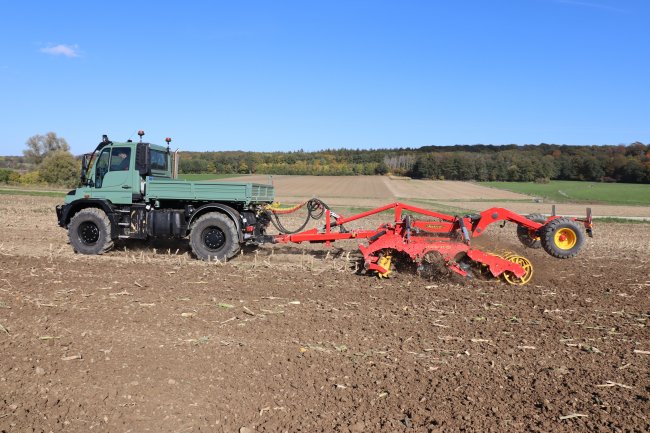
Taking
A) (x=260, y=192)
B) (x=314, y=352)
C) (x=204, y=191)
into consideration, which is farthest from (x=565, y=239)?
(x=204, y=191)

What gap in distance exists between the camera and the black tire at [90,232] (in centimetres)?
1234

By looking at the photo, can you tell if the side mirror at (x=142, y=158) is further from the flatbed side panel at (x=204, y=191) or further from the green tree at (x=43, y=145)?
the green tree at (x=43, y=145)

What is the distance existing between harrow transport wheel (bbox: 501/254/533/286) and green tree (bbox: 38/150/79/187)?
50068mm

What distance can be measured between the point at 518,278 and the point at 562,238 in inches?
50.8

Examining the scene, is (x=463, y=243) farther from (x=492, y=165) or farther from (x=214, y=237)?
(x=492, y=165)

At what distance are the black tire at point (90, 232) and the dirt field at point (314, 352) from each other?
6.03 feet

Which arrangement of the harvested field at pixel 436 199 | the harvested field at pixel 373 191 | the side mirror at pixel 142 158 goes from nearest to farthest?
the side mirror at pixel 142 158
the harvested field at pixel 436 199
the harvested field at pixel 373 191

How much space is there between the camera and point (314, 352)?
240 inches

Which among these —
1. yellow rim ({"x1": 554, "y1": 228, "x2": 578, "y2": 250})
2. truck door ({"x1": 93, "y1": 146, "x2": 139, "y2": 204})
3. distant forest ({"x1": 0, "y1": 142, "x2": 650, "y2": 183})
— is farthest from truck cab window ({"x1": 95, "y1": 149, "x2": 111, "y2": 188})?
distant forest ({"x1": 0, "y1": 142, "x2": 650, "y2": 183})

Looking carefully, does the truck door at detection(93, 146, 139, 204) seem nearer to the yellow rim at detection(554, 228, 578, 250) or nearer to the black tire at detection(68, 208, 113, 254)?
the black tire at detection(68, 208, 113, 254)

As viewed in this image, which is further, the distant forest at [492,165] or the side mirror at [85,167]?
the distant forest at [492,165]

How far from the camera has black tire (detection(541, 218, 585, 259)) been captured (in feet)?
32.8

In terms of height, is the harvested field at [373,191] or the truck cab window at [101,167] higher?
the truck cab window at [101,167]

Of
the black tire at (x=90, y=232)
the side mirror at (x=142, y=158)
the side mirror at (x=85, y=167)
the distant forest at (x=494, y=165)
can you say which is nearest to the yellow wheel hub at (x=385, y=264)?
the side mirror at (x=142, y=158)
